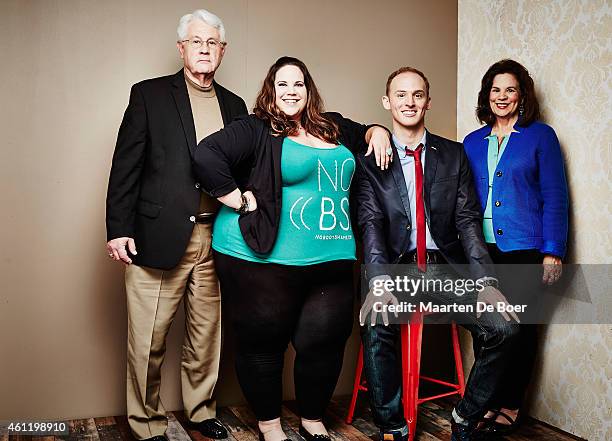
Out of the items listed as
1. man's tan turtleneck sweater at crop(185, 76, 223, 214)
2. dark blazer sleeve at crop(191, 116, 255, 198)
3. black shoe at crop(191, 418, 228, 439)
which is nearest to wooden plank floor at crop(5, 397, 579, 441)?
black shoe at crop(191, 418, 228, 439)

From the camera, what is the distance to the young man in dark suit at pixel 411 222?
2660 millimetres

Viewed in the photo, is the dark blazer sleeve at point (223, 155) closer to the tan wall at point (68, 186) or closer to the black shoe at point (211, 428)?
the tan wall at point (68, 186)

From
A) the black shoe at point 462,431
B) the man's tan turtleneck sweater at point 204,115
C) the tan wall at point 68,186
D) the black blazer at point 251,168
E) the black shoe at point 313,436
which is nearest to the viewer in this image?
the black blazer at point 251,168

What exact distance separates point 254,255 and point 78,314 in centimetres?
106

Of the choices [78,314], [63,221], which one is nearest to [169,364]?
[78,314]

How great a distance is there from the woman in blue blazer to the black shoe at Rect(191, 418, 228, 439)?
114cm

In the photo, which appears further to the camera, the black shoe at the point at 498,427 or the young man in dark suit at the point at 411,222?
the black shoe at the point at 498,427

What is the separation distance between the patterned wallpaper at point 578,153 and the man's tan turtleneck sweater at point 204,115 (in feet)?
4.80

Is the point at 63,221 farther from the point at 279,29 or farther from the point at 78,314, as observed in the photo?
the point at 279,29

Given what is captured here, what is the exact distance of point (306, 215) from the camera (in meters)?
2.51

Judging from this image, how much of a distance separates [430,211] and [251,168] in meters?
0.77

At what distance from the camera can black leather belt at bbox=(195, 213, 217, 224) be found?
2.80m

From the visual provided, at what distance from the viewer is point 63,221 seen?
3066mm

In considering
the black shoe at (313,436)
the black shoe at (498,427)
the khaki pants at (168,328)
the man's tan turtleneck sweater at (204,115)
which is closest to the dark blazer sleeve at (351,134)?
the man's tan turtleneck sweater at (204,115)
